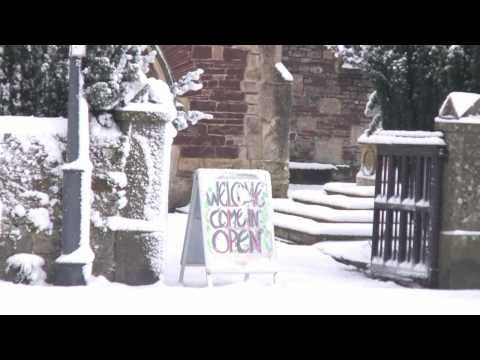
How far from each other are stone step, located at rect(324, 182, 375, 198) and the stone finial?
3291mm

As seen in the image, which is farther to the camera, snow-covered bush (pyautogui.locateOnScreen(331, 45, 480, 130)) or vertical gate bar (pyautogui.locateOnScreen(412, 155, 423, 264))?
snow-covered bush (pyautogui.locateOnScreen(331, 45, 480, 130))

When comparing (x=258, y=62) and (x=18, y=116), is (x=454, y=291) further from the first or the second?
(x=258, y=62)

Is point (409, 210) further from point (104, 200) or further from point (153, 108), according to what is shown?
point (104, 200)

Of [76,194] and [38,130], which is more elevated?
[38,130]

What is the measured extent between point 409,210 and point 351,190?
3.30m

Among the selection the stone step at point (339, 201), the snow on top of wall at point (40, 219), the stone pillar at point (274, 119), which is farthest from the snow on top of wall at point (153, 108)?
the stone pillar at point (274, 119)

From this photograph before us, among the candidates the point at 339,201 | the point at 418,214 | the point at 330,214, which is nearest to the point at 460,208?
the point at 418,214

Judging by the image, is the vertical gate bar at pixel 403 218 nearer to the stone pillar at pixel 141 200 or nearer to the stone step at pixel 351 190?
the stone pillar at pixel 141 200

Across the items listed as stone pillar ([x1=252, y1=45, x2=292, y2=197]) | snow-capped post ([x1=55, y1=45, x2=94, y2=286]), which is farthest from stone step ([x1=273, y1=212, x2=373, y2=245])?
snow-capped post ([x1=55, y1=45, x2=94, y2=286])

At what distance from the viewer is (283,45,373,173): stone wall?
60.6 ft

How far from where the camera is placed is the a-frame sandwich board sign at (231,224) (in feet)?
23.9

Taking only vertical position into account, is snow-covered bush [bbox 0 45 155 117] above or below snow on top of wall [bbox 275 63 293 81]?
below

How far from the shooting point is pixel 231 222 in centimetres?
739

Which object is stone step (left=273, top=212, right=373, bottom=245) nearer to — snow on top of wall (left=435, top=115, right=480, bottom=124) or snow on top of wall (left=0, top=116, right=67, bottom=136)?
snow on top of wall (left=435, top=115, right=480, bottom=124)
